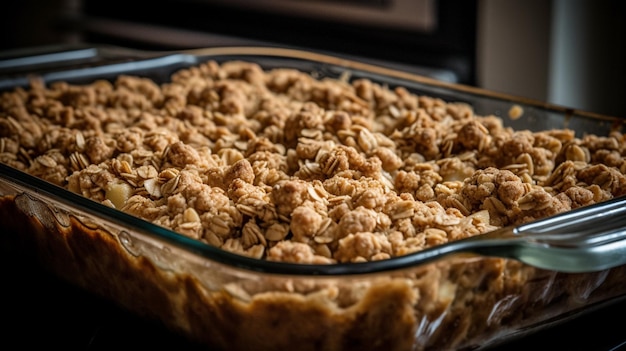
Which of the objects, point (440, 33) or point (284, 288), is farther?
point (440, 33)

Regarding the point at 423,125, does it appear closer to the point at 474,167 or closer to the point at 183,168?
the point at 474,167

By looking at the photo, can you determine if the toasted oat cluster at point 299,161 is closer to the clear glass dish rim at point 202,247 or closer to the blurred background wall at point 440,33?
the clear glass dish rim at point 202,247

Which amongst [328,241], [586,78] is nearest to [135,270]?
[328,241]

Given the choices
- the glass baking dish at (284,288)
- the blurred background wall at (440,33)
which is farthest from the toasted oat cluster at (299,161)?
the blurred background wall at (440,33)

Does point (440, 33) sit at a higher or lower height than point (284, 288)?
lower

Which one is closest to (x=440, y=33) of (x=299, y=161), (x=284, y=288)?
(x=299, y=161)

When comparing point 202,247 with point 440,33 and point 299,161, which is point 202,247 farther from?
point 440,33

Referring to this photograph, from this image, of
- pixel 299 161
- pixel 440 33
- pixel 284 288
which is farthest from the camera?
pixel 440 33
